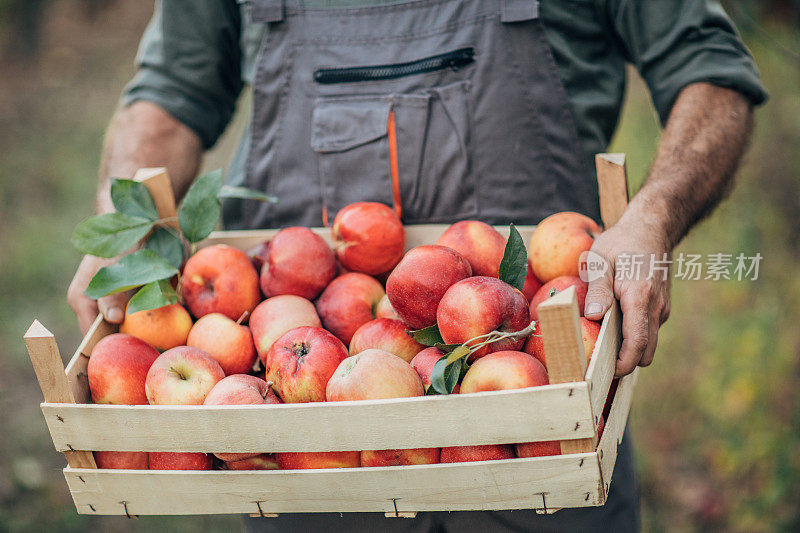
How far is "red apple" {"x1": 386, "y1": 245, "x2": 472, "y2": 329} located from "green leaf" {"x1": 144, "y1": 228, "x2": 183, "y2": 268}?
1.69 ft

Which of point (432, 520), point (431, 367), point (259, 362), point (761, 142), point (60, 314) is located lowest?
point (60, 314)

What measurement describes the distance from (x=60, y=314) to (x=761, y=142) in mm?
3722

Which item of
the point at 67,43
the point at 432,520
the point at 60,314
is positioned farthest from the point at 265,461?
the point at 67,43

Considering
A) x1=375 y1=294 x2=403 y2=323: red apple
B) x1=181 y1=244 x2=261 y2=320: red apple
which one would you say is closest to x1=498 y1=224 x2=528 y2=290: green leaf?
x1=375 y1=294 x2=403 y2=323: red apple

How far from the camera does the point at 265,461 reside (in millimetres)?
1138

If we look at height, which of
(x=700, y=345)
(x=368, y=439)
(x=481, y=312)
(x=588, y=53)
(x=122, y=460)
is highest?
(x=588, y=53)

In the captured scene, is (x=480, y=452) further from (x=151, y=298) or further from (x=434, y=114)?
(x=434, y=114)

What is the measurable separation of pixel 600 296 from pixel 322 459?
1.68ft

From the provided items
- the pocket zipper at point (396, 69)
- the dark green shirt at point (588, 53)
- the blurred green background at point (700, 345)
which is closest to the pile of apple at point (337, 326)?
the pocket zipper at point (396, 69)

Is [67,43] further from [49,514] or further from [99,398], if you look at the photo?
[99,398]

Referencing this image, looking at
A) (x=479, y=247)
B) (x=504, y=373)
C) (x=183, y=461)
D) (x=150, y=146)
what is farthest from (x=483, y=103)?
(x=183, y=461)

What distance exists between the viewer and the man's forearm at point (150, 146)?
1.77 m

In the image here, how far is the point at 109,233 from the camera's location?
142 cm

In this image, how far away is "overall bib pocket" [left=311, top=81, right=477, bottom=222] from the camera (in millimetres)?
1556
